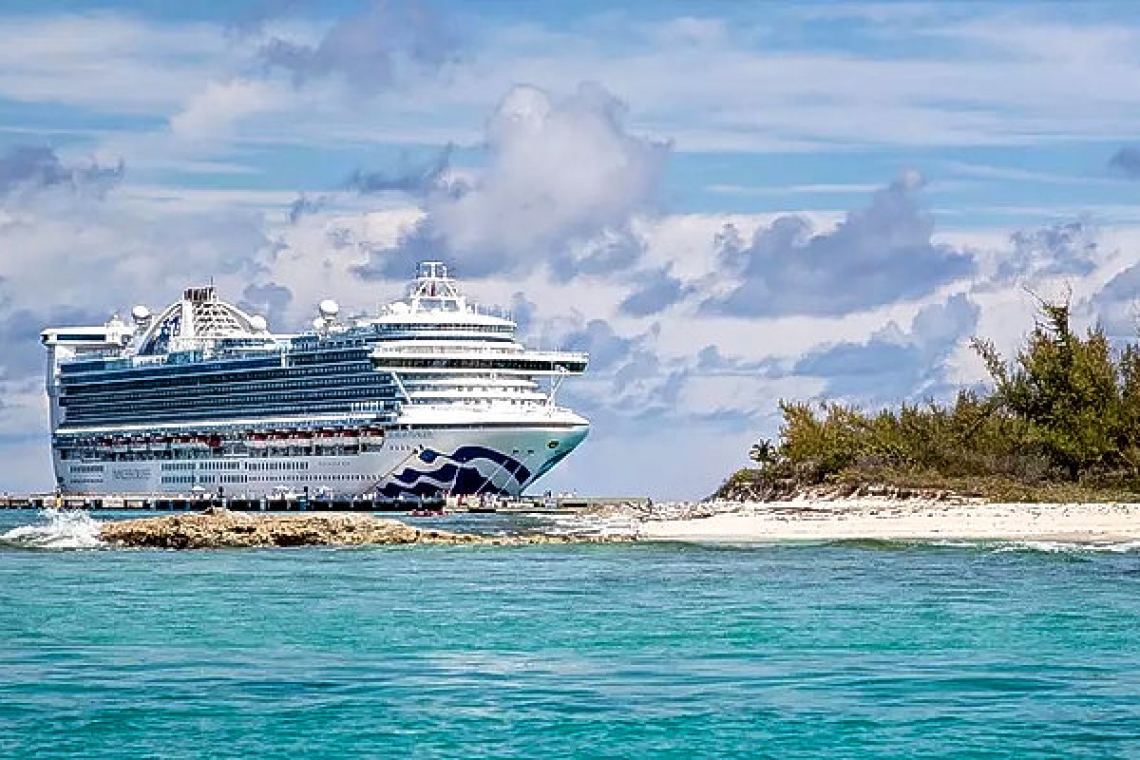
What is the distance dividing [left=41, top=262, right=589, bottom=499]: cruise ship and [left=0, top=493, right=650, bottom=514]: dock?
4.44 ft

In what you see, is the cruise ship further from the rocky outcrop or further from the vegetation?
the rocky outcrop

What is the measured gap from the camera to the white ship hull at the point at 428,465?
114438 millimetres

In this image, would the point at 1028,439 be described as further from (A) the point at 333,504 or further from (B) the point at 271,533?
(A) the point at 333,504

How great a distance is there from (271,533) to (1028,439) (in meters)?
28.6

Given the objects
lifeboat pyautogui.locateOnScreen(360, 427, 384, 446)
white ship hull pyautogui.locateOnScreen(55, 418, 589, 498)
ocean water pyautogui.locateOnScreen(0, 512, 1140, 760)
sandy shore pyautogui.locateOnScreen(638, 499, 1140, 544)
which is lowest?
ocean water pyautogui.locateOnScreen(0, 512, 1140, 760)

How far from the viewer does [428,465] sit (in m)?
115

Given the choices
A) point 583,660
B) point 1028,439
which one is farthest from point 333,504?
point 583,660

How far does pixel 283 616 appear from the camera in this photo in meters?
35.6

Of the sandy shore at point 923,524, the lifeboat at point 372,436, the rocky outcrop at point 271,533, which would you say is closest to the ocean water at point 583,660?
the sandy shore at point 923,524

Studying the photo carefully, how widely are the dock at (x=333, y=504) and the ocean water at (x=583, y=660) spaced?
5969cm

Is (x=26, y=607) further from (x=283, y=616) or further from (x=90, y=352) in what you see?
(x=90, y=352)

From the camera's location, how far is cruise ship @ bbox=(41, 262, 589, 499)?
115438 mm

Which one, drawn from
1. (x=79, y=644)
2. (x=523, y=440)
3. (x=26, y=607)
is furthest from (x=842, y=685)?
(x=523, y=440)

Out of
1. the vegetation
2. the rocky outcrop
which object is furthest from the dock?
the rocky outcrop
